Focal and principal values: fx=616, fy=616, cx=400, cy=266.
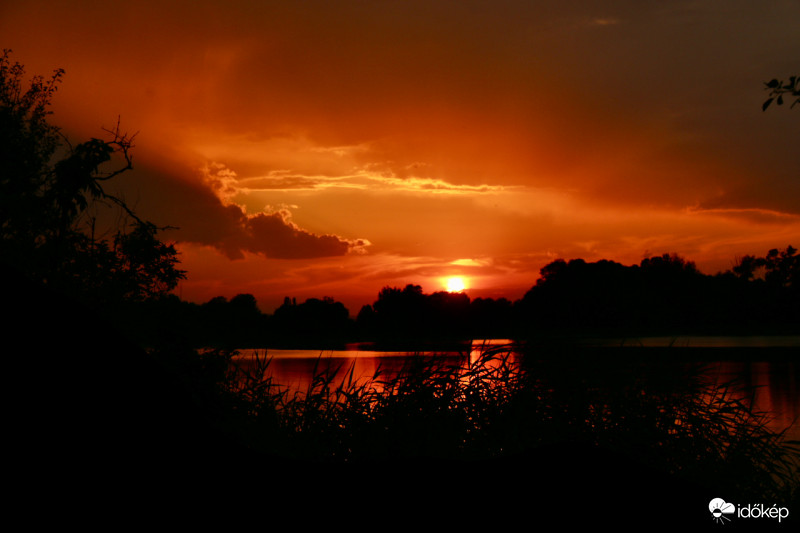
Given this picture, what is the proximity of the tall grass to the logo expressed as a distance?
8403mm

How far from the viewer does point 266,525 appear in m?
1.33

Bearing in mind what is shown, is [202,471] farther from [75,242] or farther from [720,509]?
[75,242]

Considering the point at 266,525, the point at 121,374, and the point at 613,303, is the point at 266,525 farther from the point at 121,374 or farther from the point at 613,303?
the point at 613,303

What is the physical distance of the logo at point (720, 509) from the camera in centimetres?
116

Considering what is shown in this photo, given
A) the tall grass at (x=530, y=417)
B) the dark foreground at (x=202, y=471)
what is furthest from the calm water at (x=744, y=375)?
the dark foreground at (x=202, y=471)

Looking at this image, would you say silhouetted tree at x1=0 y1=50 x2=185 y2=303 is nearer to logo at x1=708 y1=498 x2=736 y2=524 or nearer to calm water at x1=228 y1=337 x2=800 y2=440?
calm water at x1=228 y1=337 x2=800 y2=440

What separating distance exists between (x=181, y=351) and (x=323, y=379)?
2.83m

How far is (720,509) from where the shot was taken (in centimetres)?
119

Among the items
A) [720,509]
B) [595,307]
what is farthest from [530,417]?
[595,307]

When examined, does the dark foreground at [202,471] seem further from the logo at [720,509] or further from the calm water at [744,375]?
the calm water at [744,375]

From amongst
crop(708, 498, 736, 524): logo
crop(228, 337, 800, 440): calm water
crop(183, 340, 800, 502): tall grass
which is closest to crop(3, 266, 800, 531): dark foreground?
crop(708, 498, 736, 524): logo

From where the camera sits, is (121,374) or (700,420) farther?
(700,420)

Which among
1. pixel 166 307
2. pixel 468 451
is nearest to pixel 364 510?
pixel 468 451

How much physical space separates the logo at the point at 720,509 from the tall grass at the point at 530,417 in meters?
8.40
